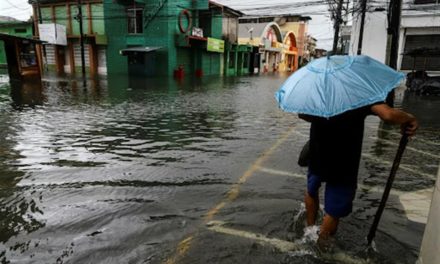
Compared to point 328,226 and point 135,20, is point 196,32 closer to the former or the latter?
point 135,20

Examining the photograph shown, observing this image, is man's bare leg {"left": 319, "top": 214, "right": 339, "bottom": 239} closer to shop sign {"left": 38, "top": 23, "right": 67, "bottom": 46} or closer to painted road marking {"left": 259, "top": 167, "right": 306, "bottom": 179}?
painted road marking {"left": 259, "top": 167, "right": 306, "bottom": 179}

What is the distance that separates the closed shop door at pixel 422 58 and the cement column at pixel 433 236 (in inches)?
770

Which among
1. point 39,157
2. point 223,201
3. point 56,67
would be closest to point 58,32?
point 56,67

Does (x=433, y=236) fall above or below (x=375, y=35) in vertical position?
below

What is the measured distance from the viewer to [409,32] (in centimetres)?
2002

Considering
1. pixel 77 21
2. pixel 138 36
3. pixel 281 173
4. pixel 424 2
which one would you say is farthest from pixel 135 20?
pixel 281 173

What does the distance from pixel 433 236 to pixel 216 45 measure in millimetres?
31397

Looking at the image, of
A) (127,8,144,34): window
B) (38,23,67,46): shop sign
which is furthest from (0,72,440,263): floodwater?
(38,23,67,46): shop sign

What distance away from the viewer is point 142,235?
3.35 m

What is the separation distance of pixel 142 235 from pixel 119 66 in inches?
1127

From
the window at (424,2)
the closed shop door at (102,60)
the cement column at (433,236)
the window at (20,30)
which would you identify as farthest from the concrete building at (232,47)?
the cement column at (433,236)

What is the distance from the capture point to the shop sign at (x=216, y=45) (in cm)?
3095

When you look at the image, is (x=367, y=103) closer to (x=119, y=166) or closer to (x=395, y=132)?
(x=119, y=166)

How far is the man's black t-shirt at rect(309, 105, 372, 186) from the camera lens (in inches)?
107
